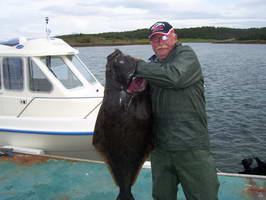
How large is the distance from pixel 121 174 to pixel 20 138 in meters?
4.58

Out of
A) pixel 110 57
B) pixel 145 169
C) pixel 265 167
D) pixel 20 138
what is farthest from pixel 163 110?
pixel 20 138

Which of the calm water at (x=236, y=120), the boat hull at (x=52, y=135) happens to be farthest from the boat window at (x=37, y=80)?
the calm water at (x=236, y=120)

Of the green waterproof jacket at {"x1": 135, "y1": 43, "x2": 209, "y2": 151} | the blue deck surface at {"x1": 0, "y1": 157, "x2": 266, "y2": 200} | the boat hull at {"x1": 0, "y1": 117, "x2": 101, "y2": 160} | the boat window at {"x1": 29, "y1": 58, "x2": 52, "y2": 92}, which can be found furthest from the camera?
the boat window at {"x1": 29, "y1": 58, "x2": 52, "y2": 92}

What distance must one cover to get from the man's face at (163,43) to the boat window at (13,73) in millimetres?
5180

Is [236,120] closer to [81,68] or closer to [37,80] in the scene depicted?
[81,68]

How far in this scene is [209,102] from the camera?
17.1m

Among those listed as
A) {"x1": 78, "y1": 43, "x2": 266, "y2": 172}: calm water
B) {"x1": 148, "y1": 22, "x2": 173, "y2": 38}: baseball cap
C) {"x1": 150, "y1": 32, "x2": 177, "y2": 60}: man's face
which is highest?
{"x1": 148, "y1": 22, "x2": 173, "y2": 38}: baseball cap

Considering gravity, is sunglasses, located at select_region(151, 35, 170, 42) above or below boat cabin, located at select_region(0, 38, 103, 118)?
above

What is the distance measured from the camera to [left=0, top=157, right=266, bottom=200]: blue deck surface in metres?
4.59

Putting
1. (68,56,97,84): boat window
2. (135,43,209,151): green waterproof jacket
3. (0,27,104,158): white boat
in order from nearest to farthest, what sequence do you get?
(135,43,209,151): green waterproof jacket, (0,27,104,158): white boat, (68,56,97,84): boat window

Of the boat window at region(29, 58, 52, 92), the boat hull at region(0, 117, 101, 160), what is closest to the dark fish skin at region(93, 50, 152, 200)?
the boat hull at region(0, 117, 101, 160)

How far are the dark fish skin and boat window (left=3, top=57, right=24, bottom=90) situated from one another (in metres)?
4.92

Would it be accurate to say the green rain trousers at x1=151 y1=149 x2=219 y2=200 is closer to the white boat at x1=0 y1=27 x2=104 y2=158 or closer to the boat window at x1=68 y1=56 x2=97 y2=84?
the white boat at x1=0 y1=27 x2=104 y2=158

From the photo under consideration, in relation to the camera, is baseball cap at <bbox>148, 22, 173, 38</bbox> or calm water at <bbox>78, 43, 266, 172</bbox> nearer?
baseball cap at <bbox>148, 22, 173, 38</bbox>
